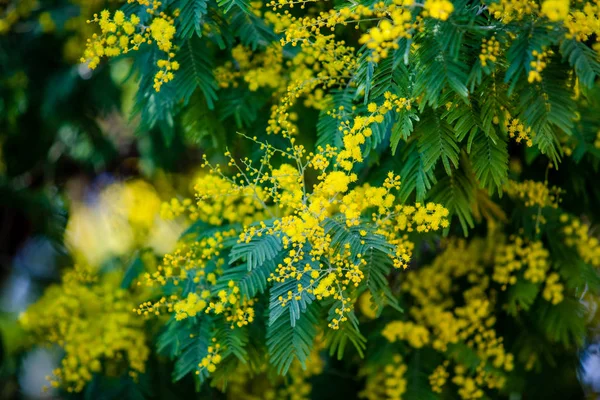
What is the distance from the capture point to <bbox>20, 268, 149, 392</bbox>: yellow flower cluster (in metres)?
3.90

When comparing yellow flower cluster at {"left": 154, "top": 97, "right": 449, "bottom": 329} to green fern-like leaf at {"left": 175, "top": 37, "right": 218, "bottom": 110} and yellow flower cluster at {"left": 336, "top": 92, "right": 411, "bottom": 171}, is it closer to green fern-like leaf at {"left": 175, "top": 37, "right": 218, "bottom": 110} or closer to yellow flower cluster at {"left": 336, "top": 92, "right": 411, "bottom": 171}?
yellow flower cluster at {"left": 336, "top": 92, "right": 411, "bottom": 171}

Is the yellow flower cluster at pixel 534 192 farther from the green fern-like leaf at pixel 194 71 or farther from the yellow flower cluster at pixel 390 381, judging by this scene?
the green fern-like leaf at pixel 194 71

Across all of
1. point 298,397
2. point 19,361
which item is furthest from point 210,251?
point 19,361

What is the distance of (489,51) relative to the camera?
7.43 ft

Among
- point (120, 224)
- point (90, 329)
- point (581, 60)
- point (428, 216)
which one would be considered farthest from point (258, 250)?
point (120, 224)

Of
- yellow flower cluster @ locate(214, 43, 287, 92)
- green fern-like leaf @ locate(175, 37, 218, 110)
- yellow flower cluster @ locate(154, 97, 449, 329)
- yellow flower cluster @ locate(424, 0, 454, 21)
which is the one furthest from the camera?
yellow flower cluster @ locate(214, 43, 287, 92)

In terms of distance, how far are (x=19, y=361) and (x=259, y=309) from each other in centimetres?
259

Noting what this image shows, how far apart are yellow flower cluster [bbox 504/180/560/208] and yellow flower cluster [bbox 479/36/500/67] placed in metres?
1.48

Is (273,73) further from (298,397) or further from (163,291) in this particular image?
(298,397)

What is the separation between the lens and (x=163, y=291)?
3.34 m

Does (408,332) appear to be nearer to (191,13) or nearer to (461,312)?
(461,312)

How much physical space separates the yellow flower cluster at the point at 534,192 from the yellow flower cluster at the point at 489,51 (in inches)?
58.2

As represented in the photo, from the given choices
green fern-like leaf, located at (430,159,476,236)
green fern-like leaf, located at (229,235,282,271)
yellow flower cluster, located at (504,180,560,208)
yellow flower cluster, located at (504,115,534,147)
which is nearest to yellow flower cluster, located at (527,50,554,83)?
yellow flower cluster, located at (504,115,534,147)

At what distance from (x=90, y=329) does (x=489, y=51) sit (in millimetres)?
3157
